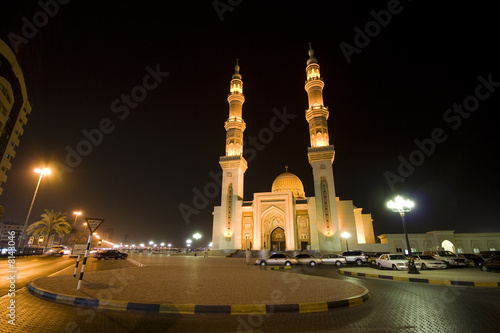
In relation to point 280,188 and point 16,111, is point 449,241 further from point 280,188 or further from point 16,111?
point 16,111

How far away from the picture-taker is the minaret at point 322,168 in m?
39.1

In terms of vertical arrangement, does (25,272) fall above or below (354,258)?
below

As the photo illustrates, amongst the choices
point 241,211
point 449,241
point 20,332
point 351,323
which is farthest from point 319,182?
point 20,332

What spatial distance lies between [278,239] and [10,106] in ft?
152

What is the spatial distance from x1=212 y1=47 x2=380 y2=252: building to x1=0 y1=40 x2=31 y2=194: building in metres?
32.0

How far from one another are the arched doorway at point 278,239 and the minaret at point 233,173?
7061 mm

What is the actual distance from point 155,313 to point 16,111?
50.3 meters

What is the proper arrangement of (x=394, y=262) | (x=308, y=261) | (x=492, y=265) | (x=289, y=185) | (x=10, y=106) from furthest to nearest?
1. (x=289, y=185)
2. (x=10, y=106)
3. (x=308, y=261)
4. (x=394, y=262)
5. (x=492, y=265)

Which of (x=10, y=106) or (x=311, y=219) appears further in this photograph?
(x=311, y=219)

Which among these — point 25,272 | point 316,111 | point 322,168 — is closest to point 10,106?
point 25,272

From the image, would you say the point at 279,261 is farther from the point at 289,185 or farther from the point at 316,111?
the point at 316,111

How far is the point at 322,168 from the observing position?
142 ft

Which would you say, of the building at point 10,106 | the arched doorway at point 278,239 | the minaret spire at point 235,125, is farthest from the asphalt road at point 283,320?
the minaret spire at point 235,125

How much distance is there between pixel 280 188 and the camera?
51500 mm
